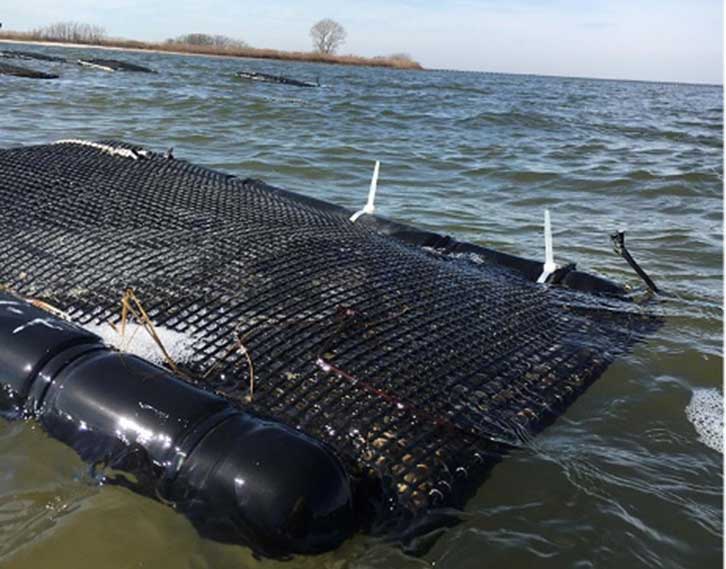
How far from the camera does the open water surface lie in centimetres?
233

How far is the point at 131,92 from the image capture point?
1941 cm

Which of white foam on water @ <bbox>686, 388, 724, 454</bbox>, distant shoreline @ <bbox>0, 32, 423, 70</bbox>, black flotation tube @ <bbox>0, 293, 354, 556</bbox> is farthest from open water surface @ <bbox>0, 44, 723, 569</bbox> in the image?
distant shoreline @ <bbox>0, 32, 423, 70</bbox>

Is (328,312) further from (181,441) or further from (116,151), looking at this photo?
(116,151)

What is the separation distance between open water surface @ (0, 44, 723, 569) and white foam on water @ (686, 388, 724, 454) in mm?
10

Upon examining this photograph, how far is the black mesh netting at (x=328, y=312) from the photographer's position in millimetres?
2555

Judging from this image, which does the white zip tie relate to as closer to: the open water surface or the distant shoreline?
the open water surface

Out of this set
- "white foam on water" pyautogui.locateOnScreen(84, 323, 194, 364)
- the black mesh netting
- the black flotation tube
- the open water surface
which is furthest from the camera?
"white foam on water" pyautogui.locateOnScreen(84, 323, 194, 364)

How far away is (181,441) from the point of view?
2236mm

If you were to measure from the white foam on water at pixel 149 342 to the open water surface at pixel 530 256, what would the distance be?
45cm

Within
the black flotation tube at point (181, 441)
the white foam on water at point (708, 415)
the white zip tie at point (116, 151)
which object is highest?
the white zip tie at point (116, 151)

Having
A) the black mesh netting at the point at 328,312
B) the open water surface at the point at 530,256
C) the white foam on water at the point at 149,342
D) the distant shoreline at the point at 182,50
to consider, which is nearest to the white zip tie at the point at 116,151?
the black mesh netting at the point at 328,312

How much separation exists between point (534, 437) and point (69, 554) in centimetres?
175

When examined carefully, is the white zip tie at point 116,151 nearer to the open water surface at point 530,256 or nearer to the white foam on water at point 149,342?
the white foam on water at point 149,342

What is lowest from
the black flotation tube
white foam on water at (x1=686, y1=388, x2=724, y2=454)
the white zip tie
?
white foam on water at (x1=686, y1=388, x2=724, y2=454)
